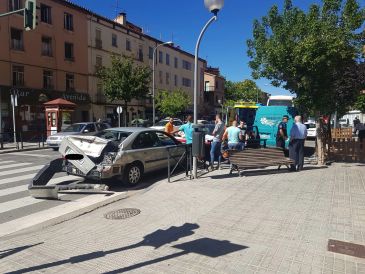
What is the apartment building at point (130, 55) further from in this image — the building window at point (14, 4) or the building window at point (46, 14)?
the building window at point (14, 4)

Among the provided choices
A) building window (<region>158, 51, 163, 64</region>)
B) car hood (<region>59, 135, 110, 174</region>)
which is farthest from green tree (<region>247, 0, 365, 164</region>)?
building window (<region>158, 51, 163, 64</region>)

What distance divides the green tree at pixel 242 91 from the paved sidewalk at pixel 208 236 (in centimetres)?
7298

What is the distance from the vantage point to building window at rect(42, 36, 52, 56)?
2902 cm

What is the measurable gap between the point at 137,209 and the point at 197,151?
Answer: 111 inches

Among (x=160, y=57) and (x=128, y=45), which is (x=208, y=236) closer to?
(x=128, y=45)

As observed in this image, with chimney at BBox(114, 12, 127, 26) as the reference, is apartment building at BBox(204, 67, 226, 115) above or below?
below

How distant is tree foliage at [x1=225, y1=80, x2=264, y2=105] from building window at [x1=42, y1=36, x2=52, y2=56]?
2113 inches

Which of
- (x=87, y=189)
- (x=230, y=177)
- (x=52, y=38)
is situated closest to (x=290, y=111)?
(x=230, y=177)

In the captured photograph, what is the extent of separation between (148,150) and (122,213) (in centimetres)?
327

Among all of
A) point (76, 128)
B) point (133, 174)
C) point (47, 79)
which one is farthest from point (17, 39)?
point (133, 174)

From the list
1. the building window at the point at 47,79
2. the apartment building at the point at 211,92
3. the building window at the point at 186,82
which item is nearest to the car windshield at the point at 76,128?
the building window at the point at 47,79

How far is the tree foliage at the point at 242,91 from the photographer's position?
79.4 meters

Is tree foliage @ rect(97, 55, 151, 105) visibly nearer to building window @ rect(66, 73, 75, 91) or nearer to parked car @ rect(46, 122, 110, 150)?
building window @ rect(66, 73, 75, 91)

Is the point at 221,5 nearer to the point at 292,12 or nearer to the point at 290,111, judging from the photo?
the point at 292,12
